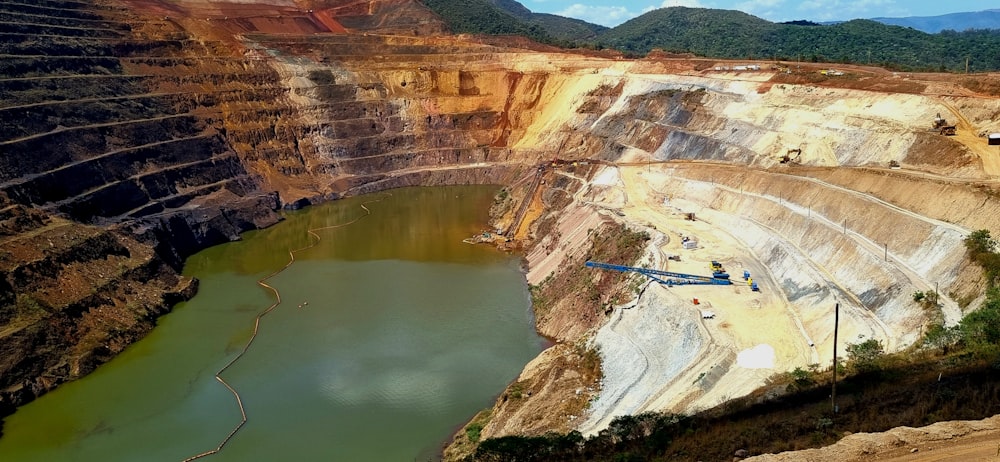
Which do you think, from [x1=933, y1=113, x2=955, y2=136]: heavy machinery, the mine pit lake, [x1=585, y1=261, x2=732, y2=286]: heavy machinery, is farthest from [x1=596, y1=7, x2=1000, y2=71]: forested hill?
[x1=585, y1=261, x2=732, y2=286]: heavy machinery

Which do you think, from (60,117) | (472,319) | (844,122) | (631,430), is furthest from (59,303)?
(844,122)

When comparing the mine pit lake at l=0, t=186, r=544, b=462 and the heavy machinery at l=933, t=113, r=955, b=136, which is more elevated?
the heavy machinery at l=933, t=113, r=955, b=136

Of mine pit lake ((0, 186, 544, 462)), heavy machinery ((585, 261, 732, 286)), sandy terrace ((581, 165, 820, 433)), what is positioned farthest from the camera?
heavy machinery ((585, 261, 732, 286))

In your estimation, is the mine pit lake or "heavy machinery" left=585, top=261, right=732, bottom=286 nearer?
the mine pit lake

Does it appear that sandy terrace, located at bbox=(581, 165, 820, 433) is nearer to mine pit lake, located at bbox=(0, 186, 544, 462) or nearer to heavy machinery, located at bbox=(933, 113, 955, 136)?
mine pit lake, located at bbox=(0, 186, 544, 462)

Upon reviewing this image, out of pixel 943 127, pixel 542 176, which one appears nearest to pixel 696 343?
pixel 943 127

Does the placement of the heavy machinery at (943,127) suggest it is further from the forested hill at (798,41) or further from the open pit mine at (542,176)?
the forested hill at (798,41)

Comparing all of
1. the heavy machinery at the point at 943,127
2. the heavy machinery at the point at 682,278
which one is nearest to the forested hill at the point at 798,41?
the heavy machinery at the point at 943,127

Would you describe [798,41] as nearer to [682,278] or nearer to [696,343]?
[682,278]
